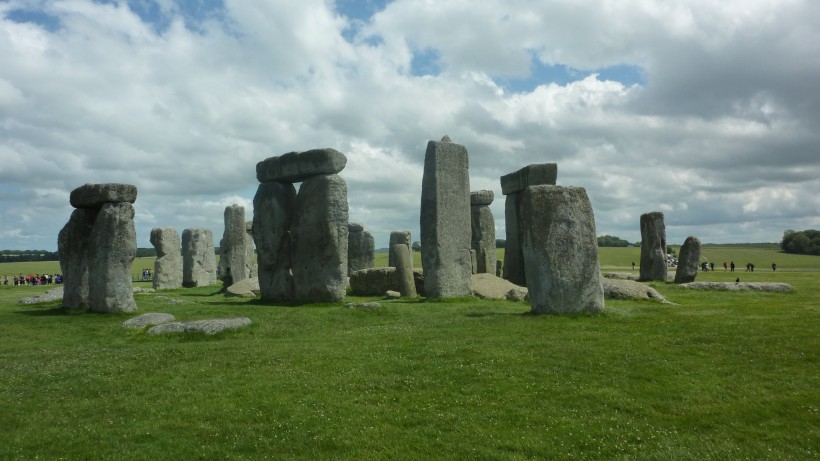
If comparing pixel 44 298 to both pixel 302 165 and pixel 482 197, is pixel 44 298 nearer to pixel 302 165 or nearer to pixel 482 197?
pixel 302 165

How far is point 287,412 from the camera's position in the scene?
8.47m

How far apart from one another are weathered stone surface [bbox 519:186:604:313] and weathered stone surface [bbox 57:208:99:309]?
13.9 m

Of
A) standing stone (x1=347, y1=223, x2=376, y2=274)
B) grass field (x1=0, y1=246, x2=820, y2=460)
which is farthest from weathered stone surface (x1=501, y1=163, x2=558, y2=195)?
grass field (x1=0, y1=246, x2=820, y2=460)

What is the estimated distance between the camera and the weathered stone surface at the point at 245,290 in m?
28.9

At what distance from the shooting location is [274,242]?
24.8 meters

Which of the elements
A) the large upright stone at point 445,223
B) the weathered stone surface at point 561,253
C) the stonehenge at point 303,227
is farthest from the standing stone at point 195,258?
the weathered stone surface at point 561,253

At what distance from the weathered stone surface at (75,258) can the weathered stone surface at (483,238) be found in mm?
18710

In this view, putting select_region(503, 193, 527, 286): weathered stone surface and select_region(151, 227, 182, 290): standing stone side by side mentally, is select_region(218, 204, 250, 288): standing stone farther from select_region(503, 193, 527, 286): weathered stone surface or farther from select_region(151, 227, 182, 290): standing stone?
select_region(503, 193, 527, 286): weathered stone surface

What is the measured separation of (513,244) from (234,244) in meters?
16.1

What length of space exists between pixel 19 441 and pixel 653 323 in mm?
12928

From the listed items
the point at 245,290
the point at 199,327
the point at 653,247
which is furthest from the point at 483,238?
the point at 199,327

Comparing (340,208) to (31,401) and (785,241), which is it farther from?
(785,241)

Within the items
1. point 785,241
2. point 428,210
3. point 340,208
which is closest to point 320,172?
point 340,208

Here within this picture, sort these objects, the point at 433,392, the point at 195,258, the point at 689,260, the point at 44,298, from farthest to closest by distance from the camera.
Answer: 1. the point at 195,258
2. the point at 689,260
3. the point at 44,298
4. the point at 433,392
